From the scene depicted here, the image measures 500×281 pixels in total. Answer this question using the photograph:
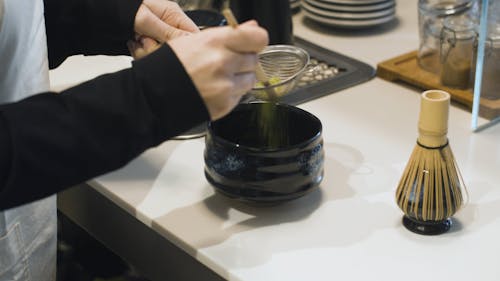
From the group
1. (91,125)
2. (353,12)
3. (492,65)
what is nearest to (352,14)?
(353,12)

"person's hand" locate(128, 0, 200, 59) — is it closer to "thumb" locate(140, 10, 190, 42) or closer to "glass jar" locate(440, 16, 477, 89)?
"thumb" locate(140, 10, 190, 42)

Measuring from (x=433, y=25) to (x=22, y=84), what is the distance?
69 centimetres

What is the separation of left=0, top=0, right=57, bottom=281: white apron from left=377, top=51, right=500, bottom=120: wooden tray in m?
0.58

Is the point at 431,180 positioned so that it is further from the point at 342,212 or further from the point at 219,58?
the point at 219,58

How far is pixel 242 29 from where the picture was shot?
0.76 metres

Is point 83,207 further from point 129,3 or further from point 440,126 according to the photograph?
point 440,126

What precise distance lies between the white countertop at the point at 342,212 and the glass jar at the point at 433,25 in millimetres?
90

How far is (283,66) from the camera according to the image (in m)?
1.07

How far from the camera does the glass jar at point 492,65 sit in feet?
3.81

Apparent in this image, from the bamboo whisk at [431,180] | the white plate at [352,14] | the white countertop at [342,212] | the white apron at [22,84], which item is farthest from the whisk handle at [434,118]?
the white plate at [352,14]

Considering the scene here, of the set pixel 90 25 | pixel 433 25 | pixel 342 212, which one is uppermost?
pixel 90 25

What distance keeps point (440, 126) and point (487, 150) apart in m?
0.26

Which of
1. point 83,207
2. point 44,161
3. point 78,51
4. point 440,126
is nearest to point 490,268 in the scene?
point 440,126

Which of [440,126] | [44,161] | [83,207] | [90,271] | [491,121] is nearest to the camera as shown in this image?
[44,161]
